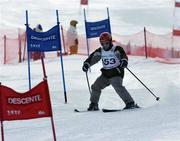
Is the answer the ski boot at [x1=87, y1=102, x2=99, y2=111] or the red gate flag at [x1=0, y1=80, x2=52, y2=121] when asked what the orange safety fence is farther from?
the red gate flag at [x1=0, y1=80, x2=52, y2=121]

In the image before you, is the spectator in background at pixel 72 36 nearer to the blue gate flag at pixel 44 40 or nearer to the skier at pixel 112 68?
the blue gate flag at pixel 44 40

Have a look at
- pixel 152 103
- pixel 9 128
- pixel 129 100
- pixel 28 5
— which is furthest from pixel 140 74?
pixel 28 5

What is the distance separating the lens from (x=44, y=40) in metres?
11.9

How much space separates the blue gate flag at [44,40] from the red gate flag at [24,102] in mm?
5298

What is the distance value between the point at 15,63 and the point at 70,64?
12.2 feet

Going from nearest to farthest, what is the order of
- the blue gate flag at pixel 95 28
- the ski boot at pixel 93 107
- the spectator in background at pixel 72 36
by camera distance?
the ski boot at pixel 93 107
the blue gate flag at pixel 95 28
the spectator in background at pixel 72 36

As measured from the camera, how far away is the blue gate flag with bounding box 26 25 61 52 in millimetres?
11852

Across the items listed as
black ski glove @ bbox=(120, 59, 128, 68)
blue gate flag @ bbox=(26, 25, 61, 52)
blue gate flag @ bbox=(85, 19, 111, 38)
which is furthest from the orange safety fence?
black ski glove @ bbox=(120, 59, 128, 68)

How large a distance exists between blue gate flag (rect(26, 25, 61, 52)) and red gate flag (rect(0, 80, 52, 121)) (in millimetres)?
5298

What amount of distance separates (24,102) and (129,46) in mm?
16492

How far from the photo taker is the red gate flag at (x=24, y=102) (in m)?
6.52

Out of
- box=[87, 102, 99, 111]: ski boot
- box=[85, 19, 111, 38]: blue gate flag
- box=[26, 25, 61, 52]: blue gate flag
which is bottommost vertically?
box=[87, 102, 99, 111]: ski boot

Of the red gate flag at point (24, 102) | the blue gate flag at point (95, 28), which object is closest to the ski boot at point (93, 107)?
the red gate flag at point (24, 102)

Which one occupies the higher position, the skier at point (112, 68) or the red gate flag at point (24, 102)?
the red gate flag at point (24, 102)
